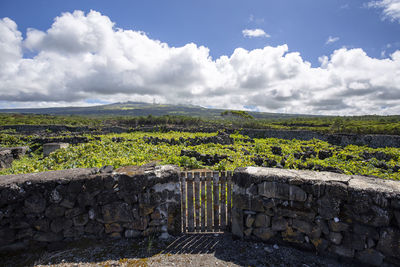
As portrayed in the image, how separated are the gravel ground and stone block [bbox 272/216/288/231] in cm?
39

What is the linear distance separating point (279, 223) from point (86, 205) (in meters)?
4.32

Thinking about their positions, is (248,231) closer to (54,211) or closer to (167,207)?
(167,207)


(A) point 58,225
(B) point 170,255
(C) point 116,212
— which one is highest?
(C) point 116,212

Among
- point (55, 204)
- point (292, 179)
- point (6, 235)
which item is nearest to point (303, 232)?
point (292, 179)

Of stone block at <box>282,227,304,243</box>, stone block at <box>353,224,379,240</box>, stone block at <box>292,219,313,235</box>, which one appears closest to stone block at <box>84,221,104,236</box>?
stone block at <box>282,227,304,243</box>

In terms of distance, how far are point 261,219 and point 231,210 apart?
28.5 inches

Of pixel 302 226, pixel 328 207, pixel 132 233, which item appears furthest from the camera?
pixel 132 233

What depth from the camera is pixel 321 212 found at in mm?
4082

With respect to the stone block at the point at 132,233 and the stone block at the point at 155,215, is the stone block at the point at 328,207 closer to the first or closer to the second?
the stone block at the point at 155,215

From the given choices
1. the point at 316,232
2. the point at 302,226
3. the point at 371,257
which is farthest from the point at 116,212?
the point at 371,257

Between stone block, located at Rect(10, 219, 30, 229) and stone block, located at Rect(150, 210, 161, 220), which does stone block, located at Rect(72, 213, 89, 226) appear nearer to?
stone block, located at Rect(10, 219, 30, 229)

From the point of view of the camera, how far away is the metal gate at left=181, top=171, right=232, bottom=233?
493 centimetres

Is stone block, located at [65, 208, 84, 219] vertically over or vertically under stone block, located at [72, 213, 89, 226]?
over

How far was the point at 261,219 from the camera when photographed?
4539 millimetres
